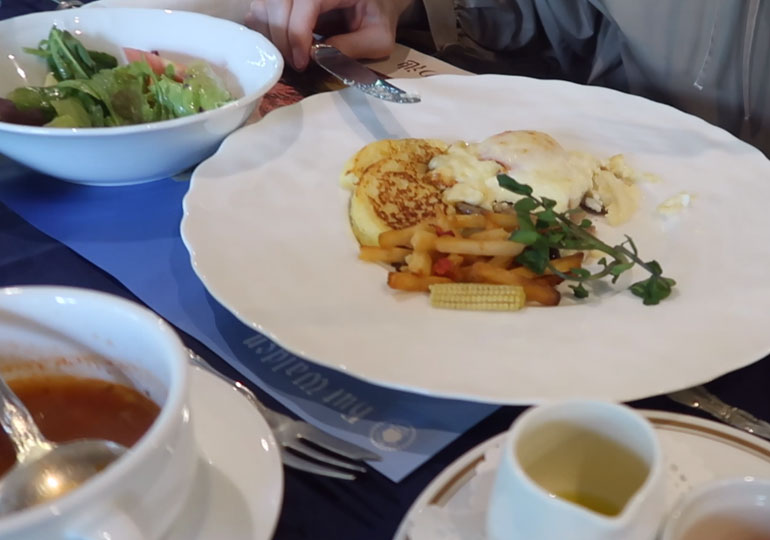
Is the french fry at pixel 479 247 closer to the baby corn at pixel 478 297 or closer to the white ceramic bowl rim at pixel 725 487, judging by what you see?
the baby corn at pixel 478 297

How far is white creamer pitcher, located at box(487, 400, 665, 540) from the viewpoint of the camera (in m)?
0.46

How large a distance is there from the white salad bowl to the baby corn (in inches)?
17.0

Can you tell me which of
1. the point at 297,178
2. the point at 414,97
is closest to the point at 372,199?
the point at 297,178

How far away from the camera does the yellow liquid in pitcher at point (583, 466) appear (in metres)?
0.52

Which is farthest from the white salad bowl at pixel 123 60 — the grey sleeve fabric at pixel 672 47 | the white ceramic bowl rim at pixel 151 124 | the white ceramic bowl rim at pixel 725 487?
the white ceramic bowl rim at pixel 725 487

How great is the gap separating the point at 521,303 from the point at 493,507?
0.37 meters

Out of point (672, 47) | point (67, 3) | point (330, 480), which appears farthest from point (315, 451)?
point (67, 3)

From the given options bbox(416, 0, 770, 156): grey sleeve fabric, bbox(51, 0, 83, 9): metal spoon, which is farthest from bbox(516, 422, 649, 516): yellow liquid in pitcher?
bbox(51, 0, 83, 9): metal spoon

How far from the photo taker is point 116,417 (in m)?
0.56

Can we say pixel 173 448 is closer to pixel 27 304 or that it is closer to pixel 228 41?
pixel 27 304

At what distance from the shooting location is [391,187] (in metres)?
1.06

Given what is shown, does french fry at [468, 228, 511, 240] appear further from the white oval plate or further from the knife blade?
the knife blade

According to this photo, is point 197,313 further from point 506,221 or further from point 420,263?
point 506,221

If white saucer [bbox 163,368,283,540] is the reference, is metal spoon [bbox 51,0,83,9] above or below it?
below
